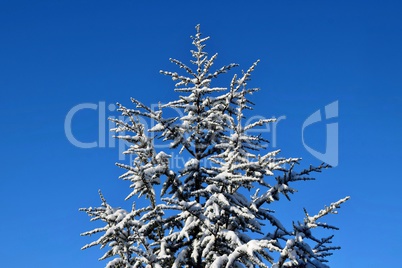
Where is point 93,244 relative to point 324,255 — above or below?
above

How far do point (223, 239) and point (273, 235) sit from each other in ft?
4.81

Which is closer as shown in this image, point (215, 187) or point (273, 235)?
point (215, 187)

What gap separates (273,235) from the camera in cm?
1216

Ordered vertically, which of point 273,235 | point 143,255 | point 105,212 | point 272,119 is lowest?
point 143,255

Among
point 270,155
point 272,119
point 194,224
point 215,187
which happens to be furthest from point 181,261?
point 272,119

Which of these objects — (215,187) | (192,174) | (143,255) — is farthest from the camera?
(192,174)

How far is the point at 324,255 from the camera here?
38.4 feet

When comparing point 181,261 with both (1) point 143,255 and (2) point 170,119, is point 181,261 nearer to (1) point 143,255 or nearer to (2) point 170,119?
(1) point 143,255

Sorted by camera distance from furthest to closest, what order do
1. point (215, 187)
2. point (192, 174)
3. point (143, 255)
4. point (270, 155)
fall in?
point (192, 174), point (270, 155), point (215, 187), point (143, 255)

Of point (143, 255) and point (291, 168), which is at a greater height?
point (291, 168)

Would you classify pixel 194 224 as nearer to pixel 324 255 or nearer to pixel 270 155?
pixel 270 155

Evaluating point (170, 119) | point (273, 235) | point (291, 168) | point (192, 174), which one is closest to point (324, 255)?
point (273, 235)

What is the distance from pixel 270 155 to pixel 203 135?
258 cm

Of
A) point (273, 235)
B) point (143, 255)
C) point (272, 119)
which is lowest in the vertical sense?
point (143, 255)
